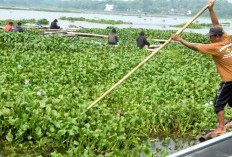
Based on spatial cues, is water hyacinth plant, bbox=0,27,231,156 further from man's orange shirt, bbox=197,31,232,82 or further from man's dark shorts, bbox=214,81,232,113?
man's orange shirt, bbox=197,31,232,82

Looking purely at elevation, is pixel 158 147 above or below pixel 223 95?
below

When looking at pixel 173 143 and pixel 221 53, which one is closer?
pixel 221 53

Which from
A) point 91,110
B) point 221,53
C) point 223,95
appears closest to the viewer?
point 221,53

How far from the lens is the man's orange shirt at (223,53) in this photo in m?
5.92

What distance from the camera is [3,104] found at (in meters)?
6.61

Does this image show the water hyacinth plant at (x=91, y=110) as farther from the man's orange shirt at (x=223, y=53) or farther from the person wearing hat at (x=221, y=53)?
the man's orange shirt at (x=223, y=53)

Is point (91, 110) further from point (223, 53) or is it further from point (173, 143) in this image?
point (223, 53)

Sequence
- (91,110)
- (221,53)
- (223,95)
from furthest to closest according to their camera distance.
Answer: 1. (91,110)
2. (223,95)
3. (221,53)

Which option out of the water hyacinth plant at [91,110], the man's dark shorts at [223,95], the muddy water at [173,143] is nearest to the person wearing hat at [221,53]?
the man's dark shorts at [223,95]

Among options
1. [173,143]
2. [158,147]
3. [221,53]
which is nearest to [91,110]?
[158,147]

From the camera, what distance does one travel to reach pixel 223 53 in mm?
5953

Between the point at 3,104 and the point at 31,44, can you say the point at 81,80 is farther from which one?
the point at 31,44

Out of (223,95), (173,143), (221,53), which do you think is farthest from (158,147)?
(221,53)

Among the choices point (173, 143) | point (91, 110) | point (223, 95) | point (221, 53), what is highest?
point (221, 53)
